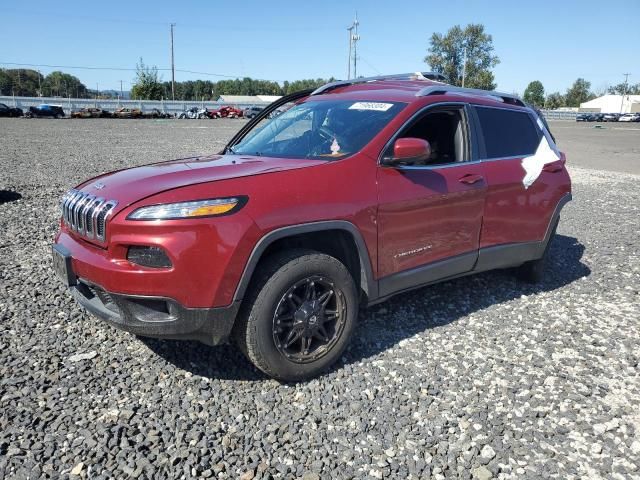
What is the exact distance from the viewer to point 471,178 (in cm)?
406

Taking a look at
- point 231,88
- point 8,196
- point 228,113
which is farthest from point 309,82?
point 8,196

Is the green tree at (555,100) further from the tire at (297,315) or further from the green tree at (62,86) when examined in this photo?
the tire at (297,315)

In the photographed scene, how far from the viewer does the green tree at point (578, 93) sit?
13750 centimetres

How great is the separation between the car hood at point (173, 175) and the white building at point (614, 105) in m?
136

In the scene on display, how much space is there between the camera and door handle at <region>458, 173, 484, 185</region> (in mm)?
3991

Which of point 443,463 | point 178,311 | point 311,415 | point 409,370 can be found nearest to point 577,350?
point 409,370

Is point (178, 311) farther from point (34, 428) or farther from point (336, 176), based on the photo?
point (336, 176)

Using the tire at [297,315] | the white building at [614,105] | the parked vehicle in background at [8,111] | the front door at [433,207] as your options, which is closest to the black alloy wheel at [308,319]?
the tire at [297,315]

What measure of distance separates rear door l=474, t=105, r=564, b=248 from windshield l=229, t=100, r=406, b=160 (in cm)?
103

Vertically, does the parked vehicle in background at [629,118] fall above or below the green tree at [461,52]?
below

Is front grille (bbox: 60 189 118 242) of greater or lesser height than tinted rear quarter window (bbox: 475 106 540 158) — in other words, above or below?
below

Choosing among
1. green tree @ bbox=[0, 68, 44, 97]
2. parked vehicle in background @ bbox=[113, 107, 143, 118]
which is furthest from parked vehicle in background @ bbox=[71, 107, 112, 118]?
green tree @ bbox=[0, 68, 44, 97]

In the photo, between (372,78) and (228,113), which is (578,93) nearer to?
(228,113)

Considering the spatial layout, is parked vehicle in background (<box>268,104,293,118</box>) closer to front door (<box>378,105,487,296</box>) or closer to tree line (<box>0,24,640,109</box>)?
front door (<box>378,105,487,296</box>)
